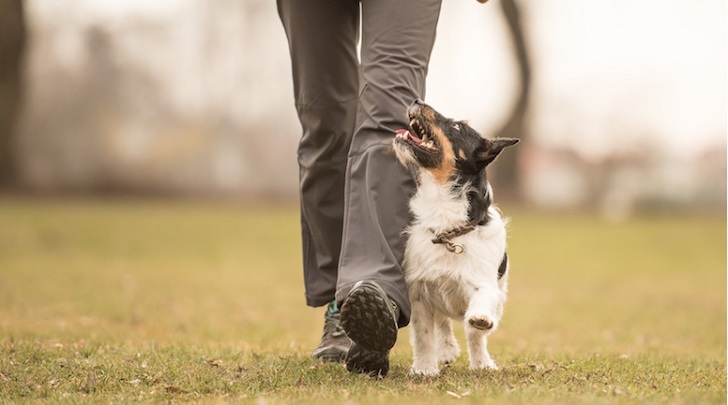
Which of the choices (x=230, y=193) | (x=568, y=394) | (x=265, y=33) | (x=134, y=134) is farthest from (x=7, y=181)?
(x=568, y=394)

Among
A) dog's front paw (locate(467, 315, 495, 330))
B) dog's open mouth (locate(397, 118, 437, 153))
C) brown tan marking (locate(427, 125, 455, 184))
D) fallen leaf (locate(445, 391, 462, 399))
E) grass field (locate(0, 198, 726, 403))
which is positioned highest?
dog's open mouth (locate(397, 118, 437, 153))

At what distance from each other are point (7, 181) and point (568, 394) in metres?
20.7

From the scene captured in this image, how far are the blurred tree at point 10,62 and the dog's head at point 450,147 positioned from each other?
63.4 ft

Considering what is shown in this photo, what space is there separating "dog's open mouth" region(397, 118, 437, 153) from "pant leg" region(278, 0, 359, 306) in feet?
1.95

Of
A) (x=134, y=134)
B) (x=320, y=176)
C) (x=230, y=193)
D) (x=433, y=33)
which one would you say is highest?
(x=433, y=33)

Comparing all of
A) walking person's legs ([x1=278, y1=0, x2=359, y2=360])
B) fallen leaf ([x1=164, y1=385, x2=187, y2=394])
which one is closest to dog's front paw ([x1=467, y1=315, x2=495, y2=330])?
walking person's legs ([x1=278, y1=0, x2=359, y2=360])

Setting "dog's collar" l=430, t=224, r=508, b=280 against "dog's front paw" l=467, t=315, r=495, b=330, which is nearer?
"dog's front paw" l=467, t=315, r=495, b=330

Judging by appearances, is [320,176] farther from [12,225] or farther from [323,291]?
[12,225]

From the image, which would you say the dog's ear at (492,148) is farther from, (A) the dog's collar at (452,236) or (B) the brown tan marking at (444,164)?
(A) the dog's collar at (452,236)

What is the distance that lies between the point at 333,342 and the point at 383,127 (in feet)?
4.16

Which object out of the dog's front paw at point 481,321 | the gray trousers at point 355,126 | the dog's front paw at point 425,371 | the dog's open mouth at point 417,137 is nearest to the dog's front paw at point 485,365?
the dog's front paw at point 425,371

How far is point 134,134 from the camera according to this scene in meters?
23.1

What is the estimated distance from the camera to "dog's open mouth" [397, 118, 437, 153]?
156 inches

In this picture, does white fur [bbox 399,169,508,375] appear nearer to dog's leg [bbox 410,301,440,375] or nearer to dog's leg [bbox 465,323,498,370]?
dog's leg [bbox 410,301,440,375]
